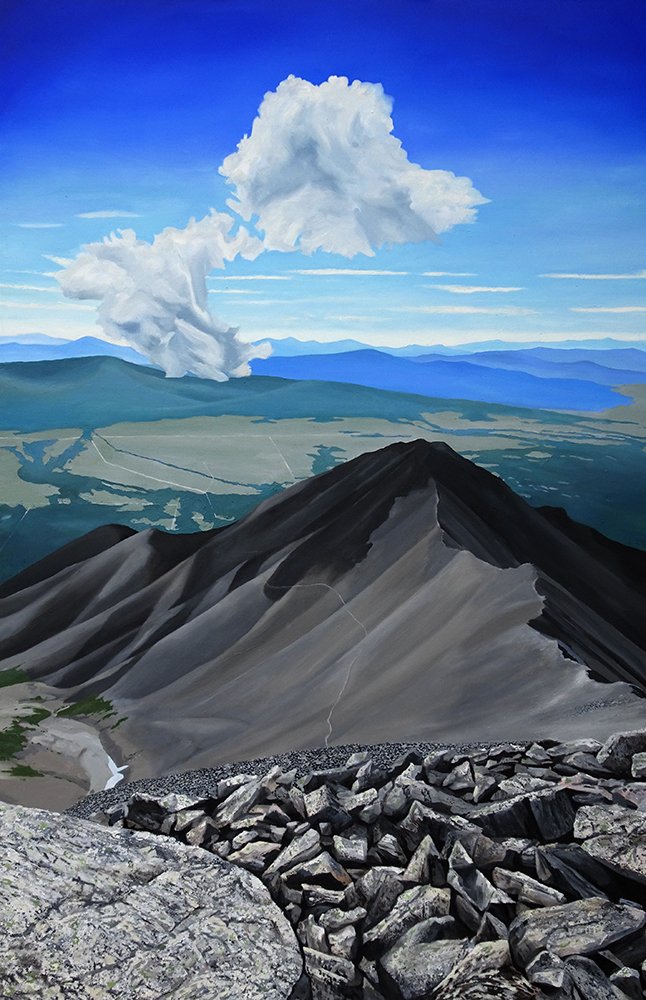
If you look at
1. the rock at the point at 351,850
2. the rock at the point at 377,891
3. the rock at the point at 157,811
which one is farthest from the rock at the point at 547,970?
the rock at the point at 157,811

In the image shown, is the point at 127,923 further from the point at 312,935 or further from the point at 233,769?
the point at 233,769

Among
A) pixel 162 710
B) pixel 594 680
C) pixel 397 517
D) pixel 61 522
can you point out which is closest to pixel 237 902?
pixel 594 680

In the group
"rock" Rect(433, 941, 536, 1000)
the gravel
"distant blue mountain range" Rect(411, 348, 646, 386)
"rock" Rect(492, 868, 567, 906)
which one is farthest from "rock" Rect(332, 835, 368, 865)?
"distant blue mountain range" Rect(411, 348, 646, 386)

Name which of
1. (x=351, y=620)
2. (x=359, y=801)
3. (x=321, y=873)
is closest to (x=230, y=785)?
(x=359, y=801)

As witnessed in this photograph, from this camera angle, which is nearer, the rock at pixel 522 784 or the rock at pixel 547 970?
the rock at pixel 547 970

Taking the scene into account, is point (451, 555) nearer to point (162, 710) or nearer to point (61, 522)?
point (162, 710)

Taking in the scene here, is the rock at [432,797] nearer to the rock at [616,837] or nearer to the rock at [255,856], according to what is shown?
the rock at [616,837]
